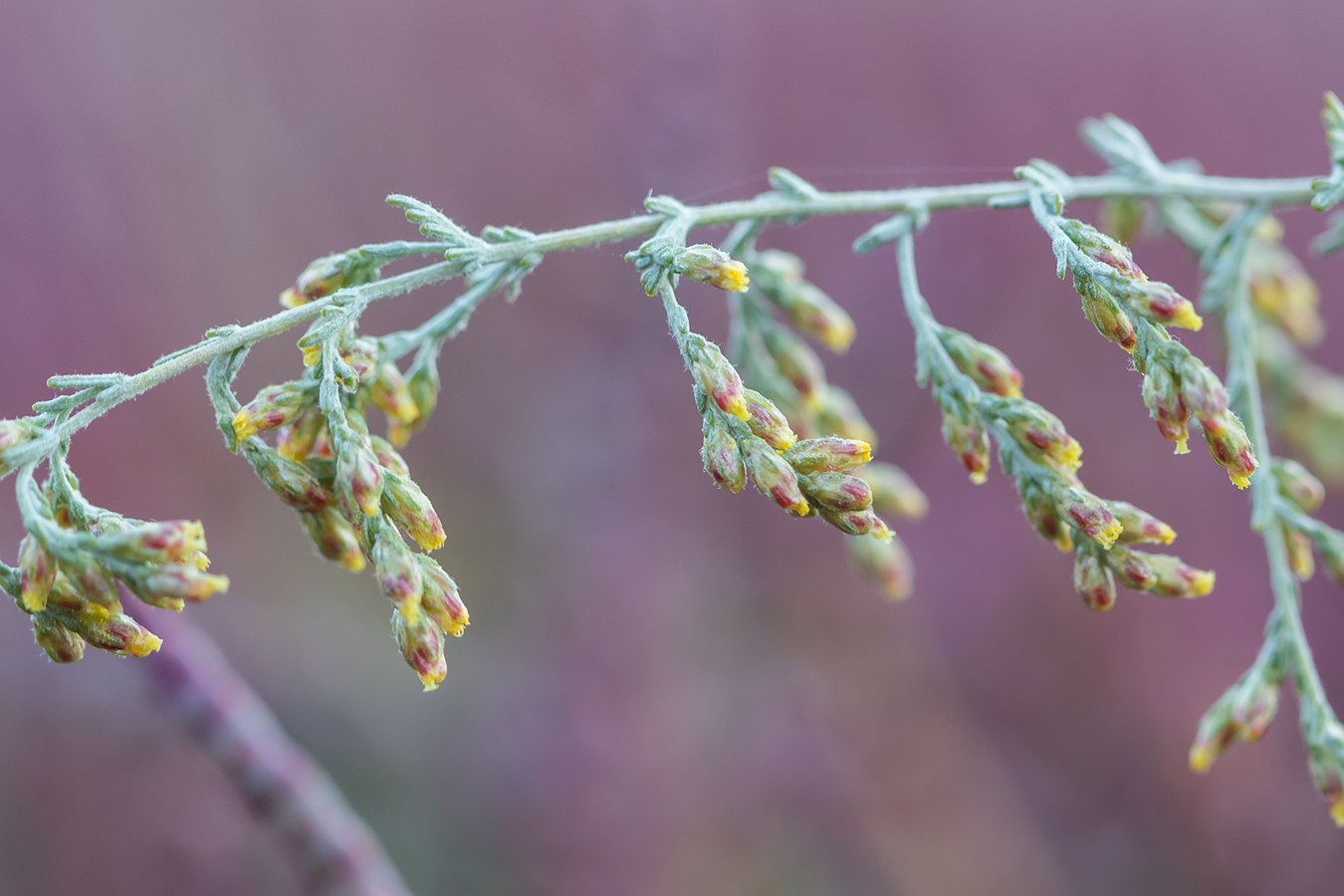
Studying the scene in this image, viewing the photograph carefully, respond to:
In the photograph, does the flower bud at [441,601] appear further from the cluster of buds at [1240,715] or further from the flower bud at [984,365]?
the cluster of buds at [1240,715]

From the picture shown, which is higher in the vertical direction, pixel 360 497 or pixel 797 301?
pixel 797 301

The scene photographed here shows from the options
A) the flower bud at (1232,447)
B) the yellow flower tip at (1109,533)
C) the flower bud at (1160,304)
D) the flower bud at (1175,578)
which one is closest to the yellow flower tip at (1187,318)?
the flower bud at (1160,304)

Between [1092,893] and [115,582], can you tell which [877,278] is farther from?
[115,582]

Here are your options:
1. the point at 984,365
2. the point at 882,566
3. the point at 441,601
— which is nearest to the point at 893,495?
the point at 882,566

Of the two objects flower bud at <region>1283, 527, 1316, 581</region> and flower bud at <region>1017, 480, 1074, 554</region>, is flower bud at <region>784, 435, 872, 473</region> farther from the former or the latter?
flower bud at <region>1283, 527, 1316, 581</region>

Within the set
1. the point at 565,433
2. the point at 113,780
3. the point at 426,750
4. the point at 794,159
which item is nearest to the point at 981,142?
the point at 794,159

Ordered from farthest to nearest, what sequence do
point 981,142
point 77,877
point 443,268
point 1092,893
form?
point 981,142 < point 1092,893 < point 77,877 < point 443,268

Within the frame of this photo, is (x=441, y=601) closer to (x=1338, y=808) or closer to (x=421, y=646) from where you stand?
(x=421, y=646)
